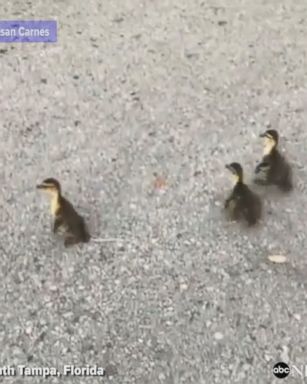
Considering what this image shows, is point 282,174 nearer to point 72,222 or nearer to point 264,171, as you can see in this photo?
point 264,171

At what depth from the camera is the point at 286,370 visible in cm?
237

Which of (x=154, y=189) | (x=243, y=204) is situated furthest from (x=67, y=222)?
(x=243, y=204)

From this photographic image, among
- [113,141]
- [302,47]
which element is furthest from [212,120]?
[302,47]

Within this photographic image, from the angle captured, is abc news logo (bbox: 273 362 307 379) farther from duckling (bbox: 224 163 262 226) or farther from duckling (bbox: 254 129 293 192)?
duckling (bbox: 254 129 293 192)

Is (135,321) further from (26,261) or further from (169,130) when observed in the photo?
(169,130)

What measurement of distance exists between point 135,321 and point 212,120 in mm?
1060

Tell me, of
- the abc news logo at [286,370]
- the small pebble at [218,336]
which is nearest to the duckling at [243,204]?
the small pebble at [218,336]

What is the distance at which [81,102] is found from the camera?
3.39m

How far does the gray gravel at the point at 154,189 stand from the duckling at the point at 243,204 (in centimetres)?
5

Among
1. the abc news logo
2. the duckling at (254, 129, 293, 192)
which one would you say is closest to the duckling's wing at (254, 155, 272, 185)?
the duckling at (254, 129, 293, 192)

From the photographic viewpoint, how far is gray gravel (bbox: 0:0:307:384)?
8.01 feet

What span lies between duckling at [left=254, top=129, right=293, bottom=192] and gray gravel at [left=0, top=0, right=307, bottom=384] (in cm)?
5

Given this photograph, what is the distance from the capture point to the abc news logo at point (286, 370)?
2.35 meters

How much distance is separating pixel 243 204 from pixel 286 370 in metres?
0.61
